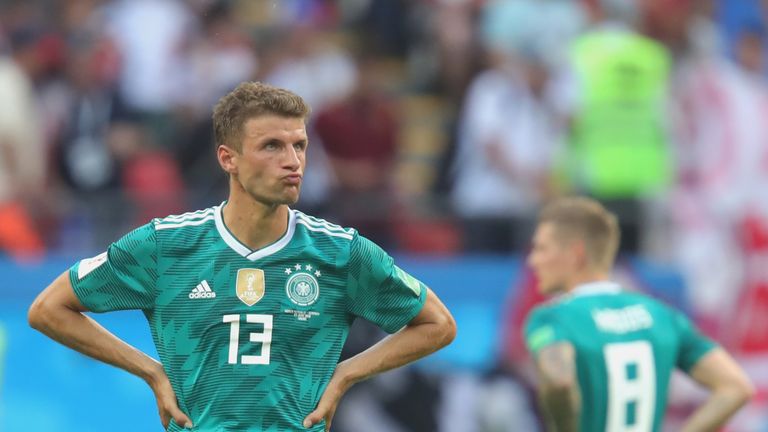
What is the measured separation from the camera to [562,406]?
7551mm

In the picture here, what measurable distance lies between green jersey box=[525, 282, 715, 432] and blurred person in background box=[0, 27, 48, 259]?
5697 millimetres

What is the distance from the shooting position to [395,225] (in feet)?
42.6

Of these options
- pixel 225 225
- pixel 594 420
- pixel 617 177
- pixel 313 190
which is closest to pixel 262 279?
pixel 225 225

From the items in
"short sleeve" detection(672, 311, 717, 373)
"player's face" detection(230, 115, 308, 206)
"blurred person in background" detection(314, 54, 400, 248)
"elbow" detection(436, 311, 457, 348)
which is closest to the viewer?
"player's face" detection(230, 115, 308, 206)

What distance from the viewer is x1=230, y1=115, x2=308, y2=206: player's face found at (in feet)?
21.3

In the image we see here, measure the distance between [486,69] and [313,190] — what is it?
Answer: 195cm

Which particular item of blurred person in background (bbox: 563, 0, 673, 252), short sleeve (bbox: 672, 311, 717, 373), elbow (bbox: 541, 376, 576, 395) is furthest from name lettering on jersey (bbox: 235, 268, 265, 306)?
blurred person in background (bbox: 563, 0, 673, 252)

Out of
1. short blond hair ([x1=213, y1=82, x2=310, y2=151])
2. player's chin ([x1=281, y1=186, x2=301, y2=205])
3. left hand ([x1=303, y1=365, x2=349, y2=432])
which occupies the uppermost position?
short blond hair ([x1=213, y1=82, x2=310, y2=151])

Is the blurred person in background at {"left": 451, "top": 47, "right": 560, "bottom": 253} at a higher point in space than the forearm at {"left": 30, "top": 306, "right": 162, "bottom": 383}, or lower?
higher

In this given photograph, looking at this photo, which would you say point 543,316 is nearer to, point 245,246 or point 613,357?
point 613,357

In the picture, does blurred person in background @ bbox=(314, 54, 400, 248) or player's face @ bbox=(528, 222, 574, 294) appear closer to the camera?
player's face @ bbox=(528, 222, 574, 294)

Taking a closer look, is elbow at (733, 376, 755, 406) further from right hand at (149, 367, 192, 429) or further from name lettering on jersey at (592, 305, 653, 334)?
right hand at (149, 367, 192, 429)

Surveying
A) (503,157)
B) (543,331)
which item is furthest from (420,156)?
(543,331)

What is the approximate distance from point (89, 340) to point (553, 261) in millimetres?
2522
